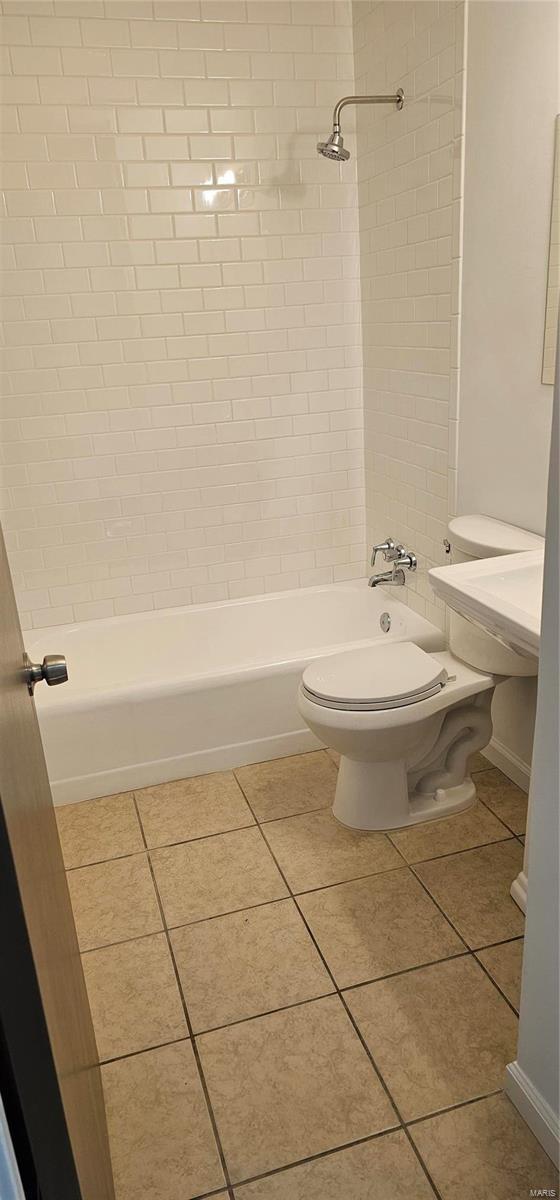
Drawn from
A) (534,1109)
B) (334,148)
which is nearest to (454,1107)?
(534,1109)

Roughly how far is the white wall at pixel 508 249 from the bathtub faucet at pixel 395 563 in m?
0.53

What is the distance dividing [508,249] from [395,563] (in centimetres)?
121

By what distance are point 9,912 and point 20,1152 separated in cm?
26

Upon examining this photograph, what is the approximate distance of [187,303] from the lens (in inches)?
123

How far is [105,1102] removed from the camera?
65.9 inches

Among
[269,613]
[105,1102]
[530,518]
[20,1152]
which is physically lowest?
[105,1102]

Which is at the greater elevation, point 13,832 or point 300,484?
point 13,832

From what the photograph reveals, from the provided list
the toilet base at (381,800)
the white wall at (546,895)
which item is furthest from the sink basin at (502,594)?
the toilet base at (381,800)

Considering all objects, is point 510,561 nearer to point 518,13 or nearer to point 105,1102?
point 518,13

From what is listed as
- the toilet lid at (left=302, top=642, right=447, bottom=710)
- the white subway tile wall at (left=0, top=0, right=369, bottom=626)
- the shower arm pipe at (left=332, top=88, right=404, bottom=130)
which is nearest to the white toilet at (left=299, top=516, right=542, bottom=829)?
the toilet lid at (left=302, top=642, right=447, bottom=710)

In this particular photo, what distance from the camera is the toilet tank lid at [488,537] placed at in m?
2.25

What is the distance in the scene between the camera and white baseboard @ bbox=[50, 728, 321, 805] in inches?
109

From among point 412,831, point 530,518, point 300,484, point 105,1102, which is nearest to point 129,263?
point 300,484

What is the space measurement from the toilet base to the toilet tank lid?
0.67 metres
